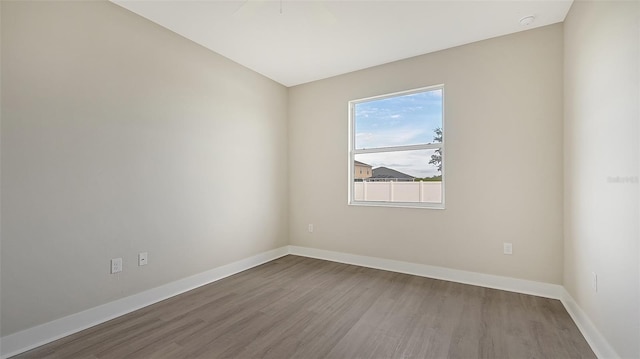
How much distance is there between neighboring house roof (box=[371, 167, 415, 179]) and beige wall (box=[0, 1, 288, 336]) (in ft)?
6.18

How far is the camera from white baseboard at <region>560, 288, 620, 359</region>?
5.45ft

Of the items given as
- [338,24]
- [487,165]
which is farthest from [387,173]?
[338,24]

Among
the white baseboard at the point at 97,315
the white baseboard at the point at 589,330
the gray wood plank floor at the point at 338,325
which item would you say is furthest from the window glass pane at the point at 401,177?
the white baseboard at the point at 97,315

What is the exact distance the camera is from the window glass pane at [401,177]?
10.8 ft

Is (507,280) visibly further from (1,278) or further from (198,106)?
(1,278)

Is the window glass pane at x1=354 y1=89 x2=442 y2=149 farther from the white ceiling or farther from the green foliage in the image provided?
the white ceiling

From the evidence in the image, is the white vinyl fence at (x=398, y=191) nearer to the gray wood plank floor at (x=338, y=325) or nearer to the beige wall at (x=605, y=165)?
the gray wood plank floor at (x=338, y=325)

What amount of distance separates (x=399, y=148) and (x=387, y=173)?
1.21 ft

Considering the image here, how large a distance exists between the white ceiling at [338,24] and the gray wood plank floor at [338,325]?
2669 mm

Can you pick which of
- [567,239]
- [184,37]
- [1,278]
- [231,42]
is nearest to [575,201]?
[567,239]

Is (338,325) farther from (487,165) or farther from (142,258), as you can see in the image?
(487,165)

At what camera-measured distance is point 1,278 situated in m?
1.75

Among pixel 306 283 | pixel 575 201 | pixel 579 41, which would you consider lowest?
pixel 306 283

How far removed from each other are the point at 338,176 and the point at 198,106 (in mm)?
2039
